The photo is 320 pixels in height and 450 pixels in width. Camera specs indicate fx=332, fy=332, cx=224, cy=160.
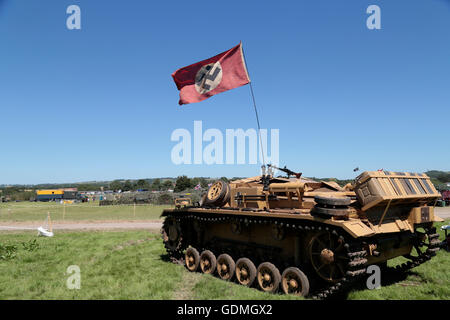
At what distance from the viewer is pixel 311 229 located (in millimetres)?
8336

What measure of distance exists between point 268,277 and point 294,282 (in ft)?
2.90

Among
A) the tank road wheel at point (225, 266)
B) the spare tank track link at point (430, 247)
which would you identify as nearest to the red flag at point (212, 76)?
the tank road wheel at point (225, 266)

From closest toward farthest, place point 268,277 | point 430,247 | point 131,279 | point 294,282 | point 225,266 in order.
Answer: point 294,282, point 268,277, point 430,247, point 131,279, point 225,266

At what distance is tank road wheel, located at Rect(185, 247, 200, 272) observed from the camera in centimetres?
1196

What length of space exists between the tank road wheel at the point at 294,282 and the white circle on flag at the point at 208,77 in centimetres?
694

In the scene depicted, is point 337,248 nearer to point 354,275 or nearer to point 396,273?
point 354,275

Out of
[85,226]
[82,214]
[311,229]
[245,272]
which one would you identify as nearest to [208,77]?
[311,229]

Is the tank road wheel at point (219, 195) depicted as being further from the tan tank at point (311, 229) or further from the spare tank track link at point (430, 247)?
the spare tank track link at point (430, 247)

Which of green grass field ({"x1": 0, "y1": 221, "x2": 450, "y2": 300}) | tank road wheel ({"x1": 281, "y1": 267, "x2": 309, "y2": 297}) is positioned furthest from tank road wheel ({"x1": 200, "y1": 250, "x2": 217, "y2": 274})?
tank road wheel ({"x1": 281, "y1": 267, "x2": 309, "y2": 297})

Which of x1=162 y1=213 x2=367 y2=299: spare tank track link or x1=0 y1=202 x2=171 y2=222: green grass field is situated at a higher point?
x1=162 y1=213 x2=367 y2=299: spare tank track link

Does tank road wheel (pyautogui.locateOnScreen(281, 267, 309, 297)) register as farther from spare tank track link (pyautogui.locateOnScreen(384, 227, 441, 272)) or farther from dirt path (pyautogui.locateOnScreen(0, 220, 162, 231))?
dirt path (pyautogui.locateOnScreen(0, 220, 162, 231))

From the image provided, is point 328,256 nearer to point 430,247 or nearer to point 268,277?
point 268,277
